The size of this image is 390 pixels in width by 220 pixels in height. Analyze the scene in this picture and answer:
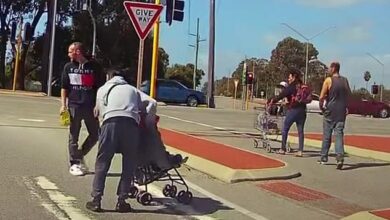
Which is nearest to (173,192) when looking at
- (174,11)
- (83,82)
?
(83,82)

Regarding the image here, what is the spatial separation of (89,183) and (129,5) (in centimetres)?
525

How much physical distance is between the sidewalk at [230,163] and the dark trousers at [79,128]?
7.11ft

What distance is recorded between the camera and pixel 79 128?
10.8 metres

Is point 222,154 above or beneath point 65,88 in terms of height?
beneath

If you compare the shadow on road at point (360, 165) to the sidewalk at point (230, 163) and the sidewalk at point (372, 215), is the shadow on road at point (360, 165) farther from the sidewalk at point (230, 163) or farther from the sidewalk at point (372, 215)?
the sidewalk at point (372, 215)

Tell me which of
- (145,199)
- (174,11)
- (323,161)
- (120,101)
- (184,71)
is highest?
(184,71)

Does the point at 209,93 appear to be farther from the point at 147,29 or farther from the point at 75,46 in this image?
the point at 75,46

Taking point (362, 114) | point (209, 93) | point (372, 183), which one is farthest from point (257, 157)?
point (362, 114)

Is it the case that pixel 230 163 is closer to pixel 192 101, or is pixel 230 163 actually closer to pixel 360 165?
pixel 360 165

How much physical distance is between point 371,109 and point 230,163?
4305cm

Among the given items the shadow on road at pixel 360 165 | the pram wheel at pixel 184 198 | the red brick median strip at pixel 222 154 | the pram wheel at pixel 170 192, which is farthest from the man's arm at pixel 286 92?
the pram wheel at pixel 184 198

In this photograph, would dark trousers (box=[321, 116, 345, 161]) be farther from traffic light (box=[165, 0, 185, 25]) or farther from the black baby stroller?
traffic light (box=[165, 0, 185, 25])

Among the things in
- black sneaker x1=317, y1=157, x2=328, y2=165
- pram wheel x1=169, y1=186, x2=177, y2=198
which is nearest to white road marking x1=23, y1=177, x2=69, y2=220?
pram wheel x1=169, y1=186, x2=177, y2=198

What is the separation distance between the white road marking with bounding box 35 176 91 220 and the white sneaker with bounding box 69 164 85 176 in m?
0.55
